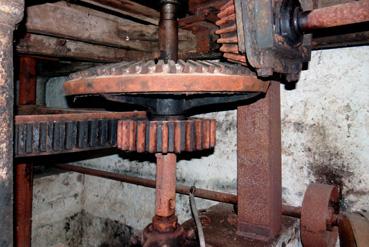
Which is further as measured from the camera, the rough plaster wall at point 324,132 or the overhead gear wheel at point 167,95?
the rough plaster wall at point 324,132

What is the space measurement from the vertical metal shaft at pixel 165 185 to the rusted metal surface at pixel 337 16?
2.03 feet

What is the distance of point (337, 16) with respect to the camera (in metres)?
0.72

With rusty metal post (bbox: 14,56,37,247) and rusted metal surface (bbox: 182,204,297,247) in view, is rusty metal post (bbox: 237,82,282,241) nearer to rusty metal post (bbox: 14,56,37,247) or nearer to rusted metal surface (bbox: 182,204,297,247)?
rusted metal surface (bbox: 182,204,297,247)

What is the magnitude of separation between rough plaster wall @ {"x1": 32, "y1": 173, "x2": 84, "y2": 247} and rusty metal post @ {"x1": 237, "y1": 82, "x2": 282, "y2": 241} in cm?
202

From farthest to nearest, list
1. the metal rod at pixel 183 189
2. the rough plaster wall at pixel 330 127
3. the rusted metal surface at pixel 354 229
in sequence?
the metal rod at pixel 183 189, the rough plaster wall at pixel 330 127, the rusted metal surface at pixel 354 229

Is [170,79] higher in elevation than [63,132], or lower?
higher

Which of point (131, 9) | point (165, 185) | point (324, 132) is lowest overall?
point (165, 185)

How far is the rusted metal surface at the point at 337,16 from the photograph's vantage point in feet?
2.20

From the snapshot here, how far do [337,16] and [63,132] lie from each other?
1.00 meters

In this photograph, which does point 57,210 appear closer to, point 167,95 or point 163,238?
point 163,238

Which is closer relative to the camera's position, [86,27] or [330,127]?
[330,127]

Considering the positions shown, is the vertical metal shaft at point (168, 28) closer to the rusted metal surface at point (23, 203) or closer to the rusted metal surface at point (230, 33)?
the rusted metal surface at point (230, 33)

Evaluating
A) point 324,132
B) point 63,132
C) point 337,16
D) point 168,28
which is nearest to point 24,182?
point 63,132

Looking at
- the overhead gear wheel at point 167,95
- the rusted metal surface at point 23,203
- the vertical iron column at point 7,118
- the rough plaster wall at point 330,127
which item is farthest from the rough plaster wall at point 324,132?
the rusted metal surface at point 23,203
